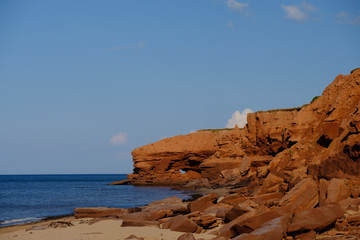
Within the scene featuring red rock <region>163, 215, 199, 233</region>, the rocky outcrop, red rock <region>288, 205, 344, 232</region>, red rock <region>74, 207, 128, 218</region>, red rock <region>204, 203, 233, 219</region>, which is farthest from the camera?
red rock <region>74, 207, 128, 218</region>

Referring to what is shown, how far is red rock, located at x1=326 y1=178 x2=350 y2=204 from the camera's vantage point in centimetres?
1420

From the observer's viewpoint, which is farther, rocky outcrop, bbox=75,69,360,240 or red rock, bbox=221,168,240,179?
red rock, bbox=221,168,240,179

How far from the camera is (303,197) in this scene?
45.2ft

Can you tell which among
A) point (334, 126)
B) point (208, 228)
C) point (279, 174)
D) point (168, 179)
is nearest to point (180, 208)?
point (208, 228)

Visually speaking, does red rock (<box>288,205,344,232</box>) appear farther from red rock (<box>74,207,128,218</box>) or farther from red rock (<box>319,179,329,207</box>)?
red rock (<box>74,207,128,218</box>)

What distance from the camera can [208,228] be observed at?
15.2 m

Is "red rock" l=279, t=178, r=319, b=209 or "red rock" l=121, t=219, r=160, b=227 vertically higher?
"red rock" l=279, t=178, r=319, b=209

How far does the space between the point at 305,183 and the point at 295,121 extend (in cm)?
1203

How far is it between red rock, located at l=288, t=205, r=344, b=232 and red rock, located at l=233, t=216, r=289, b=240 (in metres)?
0.33

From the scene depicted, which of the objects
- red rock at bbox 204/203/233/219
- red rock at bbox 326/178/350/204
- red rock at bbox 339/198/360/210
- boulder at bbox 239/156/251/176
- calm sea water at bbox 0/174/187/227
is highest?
boulder at bbox 239/156/251/176

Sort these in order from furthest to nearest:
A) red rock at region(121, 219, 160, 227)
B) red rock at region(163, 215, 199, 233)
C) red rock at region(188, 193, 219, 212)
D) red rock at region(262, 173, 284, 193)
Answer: red rock at region(262, 173, 284, 193)
red rock at region(188, 193, 219, 212)
red rock at region(121, 219, 160, 227)
red rock at region(163, 215, 199, 233)

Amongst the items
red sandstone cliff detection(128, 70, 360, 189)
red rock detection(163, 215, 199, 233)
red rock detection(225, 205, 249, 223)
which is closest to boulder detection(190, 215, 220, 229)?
red rock detection(163, 215, 199, 233)

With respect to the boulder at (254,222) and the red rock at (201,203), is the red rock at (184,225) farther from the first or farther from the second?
the red rock at (201,203)

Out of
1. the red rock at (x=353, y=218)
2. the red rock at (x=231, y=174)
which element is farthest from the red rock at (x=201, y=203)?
the red rock at (x=231, y=174)
